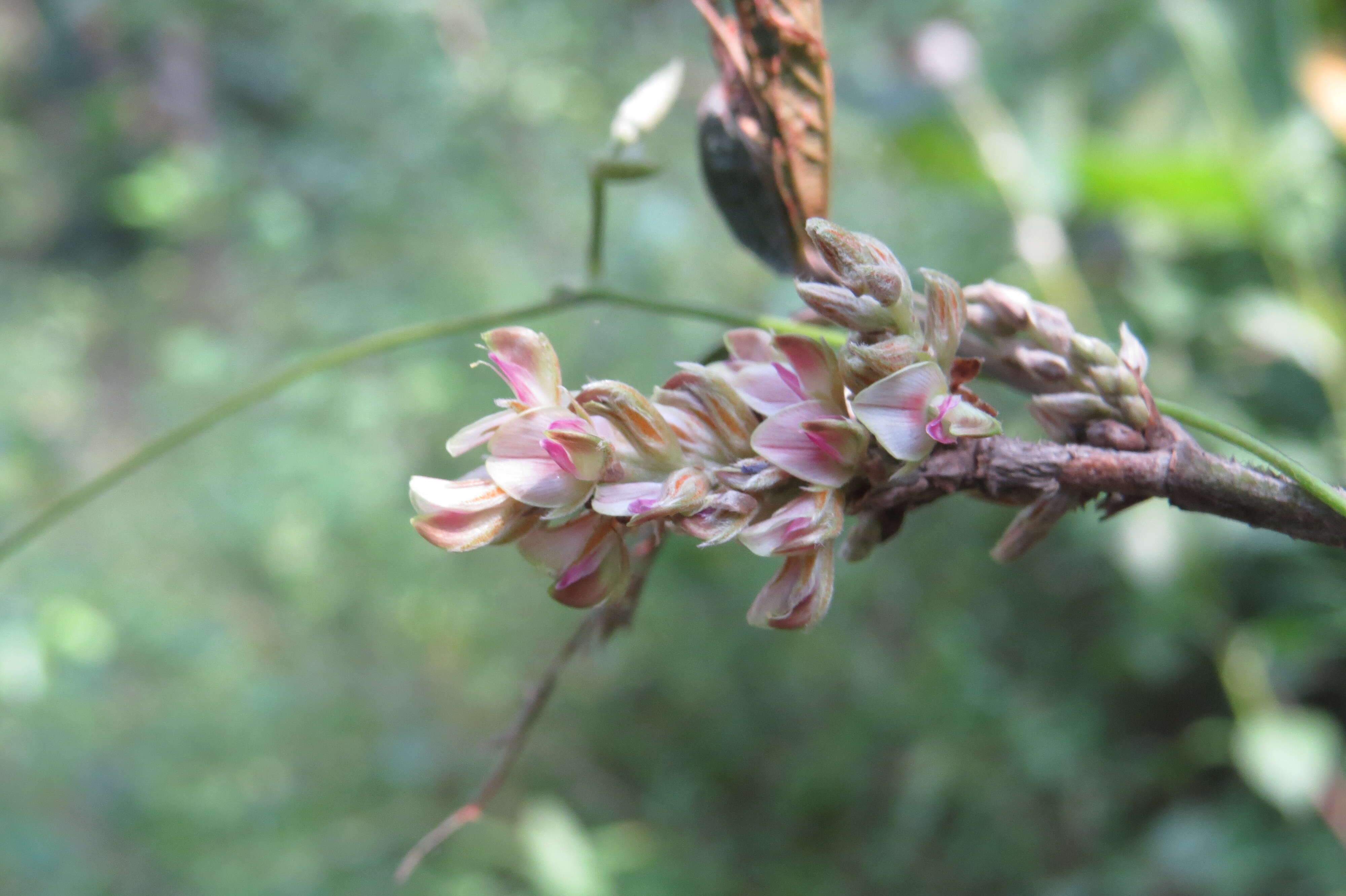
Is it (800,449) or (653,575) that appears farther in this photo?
(653,575)

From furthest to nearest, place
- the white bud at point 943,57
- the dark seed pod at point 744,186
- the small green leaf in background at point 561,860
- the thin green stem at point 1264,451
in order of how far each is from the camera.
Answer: the white bud at point 943,57, the small green leaf in background at point 561,860, the dark seed pod at point 744,186, the thin green stem at point 1264,451

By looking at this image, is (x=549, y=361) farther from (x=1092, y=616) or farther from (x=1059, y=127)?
(x=1092, y=616)

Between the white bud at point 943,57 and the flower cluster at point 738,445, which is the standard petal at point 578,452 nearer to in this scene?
the flower cluster at point 738,445

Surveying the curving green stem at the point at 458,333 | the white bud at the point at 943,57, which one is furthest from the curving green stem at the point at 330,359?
the white bud at the point at 943,57

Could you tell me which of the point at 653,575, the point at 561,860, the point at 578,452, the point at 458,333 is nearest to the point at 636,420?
the point at 578,452

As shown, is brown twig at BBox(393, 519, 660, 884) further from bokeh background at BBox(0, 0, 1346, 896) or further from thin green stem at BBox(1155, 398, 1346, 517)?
bokeh background at BBox(0, 0, 1346, 896)

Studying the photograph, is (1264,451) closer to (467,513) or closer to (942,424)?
(942,424)

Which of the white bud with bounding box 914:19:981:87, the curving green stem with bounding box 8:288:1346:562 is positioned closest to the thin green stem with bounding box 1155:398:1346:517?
the curving green stem with bounding box 8:288:1346:562

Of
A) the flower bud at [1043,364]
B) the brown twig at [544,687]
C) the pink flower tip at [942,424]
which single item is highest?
the pink flower tip at [942,424]
